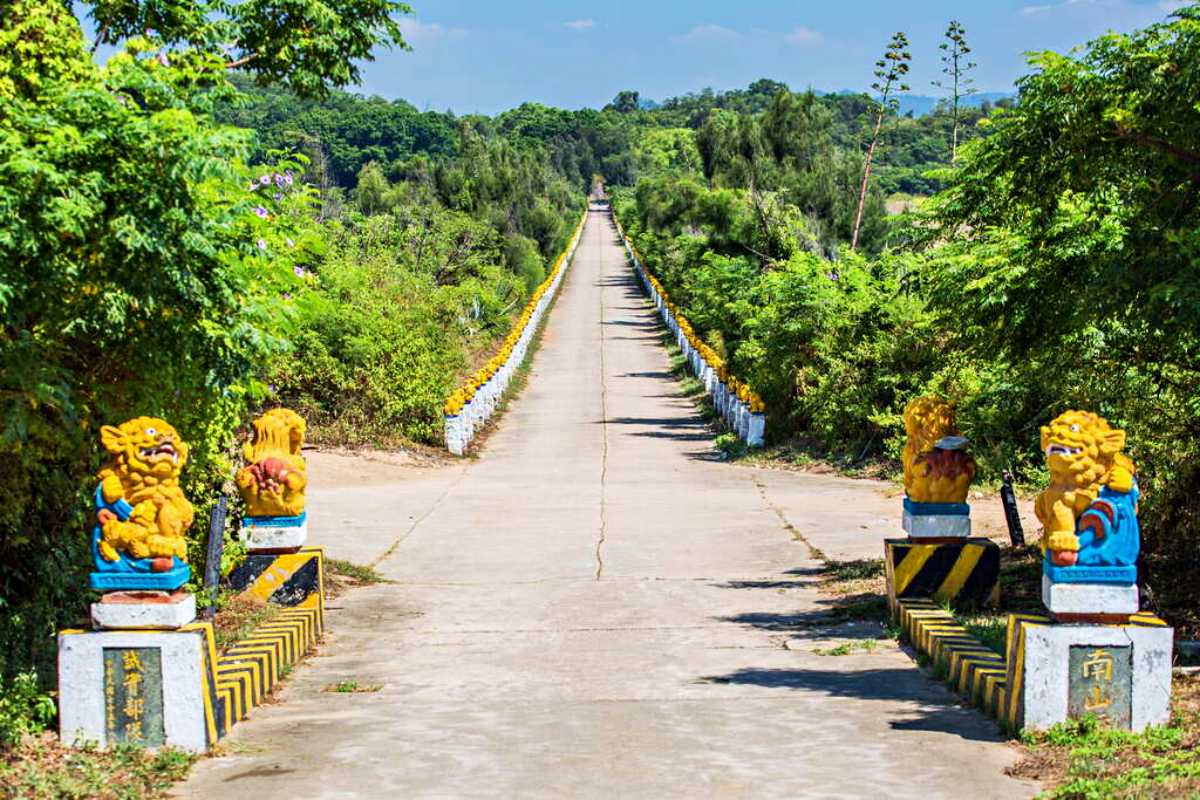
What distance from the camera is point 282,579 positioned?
1106 cm

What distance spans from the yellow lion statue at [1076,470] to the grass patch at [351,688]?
450cm

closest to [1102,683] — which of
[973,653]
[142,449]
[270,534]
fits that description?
[973,653]

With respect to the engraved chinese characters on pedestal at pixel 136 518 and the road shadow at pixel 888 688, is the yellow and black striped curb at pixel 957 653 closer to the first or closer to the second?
the road shadow at pixel 888 688

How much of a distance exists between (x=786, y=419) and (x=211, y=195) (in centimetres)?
1968

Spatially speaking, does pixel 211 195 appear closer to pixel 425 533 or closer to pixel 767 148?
pixel 425 533

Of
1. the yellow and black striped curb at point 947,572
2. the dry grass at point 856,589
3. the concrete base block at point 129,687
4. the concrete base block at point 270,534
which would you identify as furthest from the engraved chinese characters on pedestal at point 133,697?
the dry grass at point 856,589

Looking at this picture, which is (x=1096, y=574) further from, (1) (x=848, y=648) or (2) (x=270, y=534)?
(2) (x=270, y=534)

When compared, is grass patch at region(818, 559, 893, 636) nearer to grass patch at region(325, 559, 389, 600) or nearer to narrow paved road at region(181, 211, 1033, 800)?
narrow paved road at region(181, 211, 1033, 800)

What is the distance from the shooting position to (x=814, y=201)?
138 ft

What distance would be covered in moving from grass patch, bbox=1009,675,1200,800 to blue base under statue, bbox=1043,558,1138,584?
744 mm

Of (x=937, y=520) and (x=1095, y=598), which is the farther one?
(x=937, y=520)

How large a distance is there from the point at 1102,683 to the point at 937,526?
3.45 meters

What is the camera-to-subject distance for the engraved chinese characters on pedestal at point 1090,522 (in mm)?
7328

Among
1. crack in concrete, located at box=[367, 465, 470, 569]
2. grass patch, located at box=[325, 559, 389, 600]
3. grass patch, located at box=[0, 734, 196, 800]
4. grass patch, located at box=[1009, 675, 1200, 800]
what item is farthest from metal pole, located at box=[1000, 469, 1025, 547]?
grass patch, located at box=[0, 734, 196, 800]
